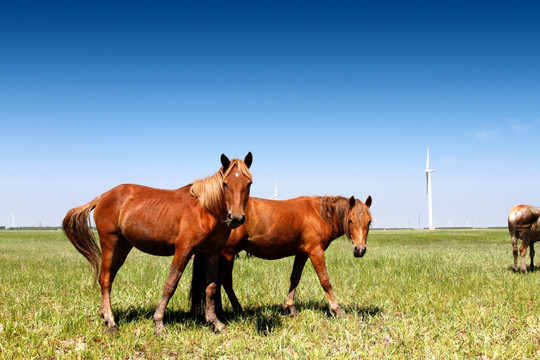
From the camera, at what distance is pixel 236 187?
5273 millimetres

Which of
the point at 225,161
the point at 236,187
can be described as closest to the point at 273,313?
the point at 236,187

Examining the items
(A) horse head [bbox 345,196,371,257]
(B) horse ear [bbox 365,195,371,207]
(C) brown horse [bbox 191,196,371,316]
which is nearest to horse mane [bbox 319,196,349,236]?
(C) brown horse [bbox 191,196,371,316]

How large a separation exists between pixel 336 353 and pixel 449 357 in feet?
4.60

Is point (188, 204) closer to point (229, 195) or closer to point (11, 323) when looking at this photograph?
point (229, 195)

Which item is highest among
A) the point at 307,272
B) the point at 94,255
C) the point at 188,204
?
the point at 188,204

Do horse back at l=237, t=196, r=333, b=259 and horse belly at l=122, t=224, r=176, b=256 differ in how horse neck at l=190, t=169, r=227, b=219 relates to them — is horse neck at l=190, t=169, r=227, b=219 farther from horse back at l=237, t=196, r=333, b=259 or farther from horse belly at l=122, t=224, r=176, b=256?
horse back at l=237, t=196, r=333, b=259

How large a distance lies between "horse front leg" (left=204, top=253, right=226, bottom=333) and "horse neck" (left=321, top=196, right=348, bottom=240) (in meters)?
2.52

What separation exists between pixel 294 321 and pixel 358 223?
6.74 ft

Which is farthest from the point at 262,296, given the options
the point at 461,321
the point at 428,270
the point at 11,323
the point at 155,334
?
the point at 428,270

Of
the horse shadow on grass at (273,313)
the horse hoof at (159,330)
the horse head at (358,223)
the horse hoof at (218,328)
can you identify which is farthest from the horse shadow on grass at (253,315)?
the horse head at (358,223)

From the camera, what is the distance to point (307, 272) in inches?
470

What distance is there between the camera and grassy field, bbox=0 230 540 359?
5156 millimetres

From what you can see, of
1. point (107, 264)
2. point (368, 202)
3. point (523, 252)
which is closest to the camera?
point (107, 264)

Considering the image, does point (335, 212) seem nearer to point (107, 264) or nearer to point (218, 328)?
point (218, 328)
